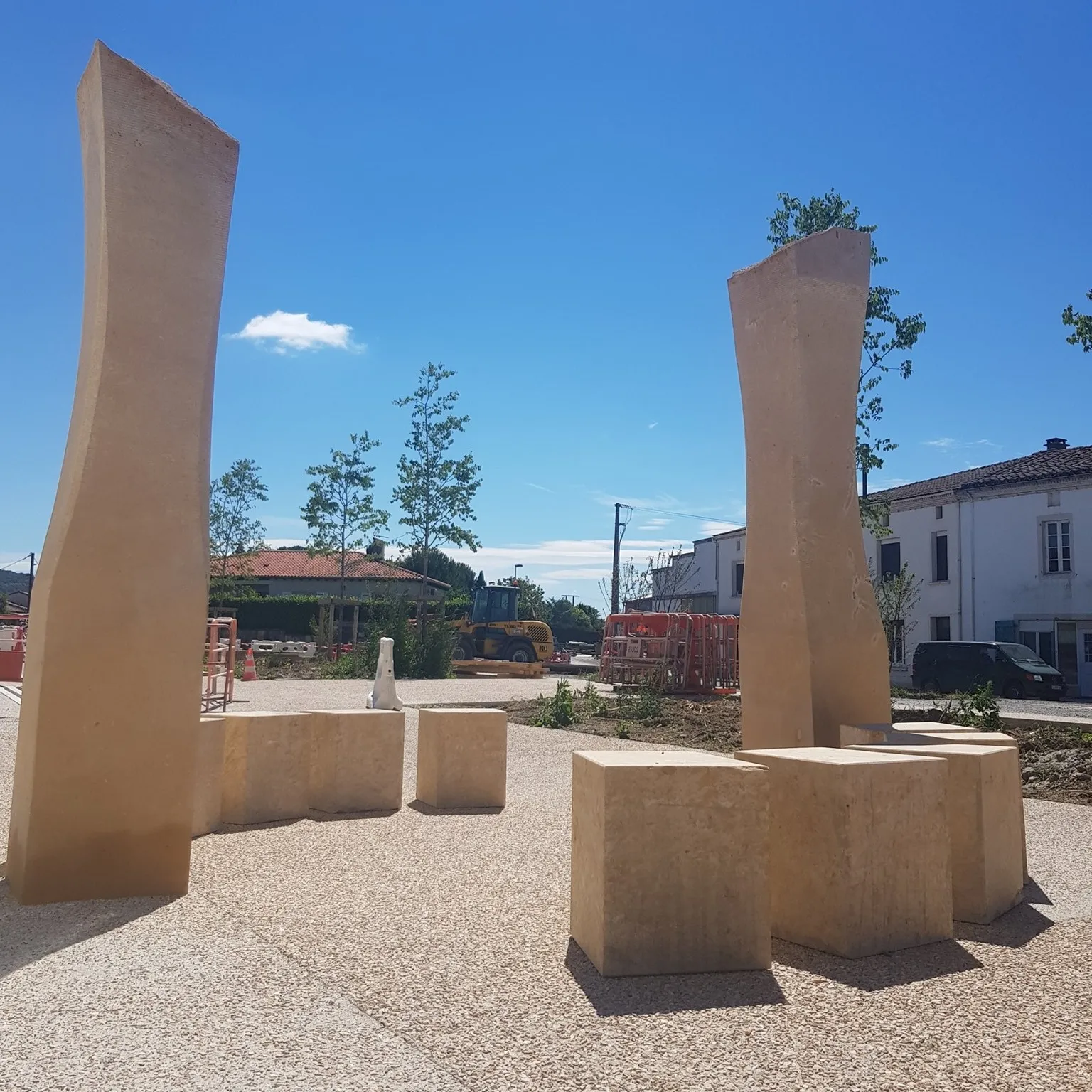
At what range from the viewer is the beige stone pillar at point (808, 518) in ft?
22.7

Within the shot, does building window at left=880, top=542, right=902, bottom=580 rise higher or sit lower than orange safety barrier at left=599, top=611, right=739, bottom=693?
higher

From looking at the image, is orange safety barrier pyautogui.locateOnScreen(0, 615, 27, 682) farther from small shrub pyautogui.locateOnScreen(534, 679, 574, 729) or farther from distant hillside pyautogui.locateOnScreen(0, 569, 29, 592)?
distant hillside pyautogui.locateOnScreen(0, 569, 29, 592)

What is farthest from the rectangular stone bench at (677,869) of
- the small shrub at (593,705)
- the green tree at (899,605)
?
the green tree at (899,605)

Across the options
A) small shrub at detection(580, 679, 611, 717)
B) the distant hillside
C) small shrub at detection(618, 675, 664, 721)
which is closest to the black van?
small shrub at detection(618, 675, 664, 721)

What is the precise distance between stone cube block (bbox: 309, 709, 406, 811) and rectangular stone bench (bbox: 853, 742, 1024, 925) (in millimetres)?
3756

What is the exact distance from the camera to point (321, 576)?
156ft

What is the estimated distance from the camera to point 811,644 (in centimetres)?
683

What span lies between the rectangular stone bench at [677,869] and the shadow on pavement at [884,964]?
255 millimetres

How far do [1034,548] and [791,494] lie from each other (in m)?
24.0

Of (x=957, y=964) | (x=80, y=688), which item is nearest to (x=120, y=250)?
(x=80, y=688)

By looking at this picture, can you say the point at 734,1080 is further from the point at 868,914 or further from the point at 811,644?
the point at 811,644

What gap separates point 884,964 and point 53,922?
365 cm

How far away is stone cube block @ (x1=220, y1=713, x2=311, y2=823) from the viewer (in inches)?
264

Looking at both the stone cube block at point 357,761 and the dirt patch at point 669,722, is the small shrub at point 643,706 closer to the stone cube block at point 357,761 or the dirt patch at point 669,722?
the dirt patch at point 669,722
